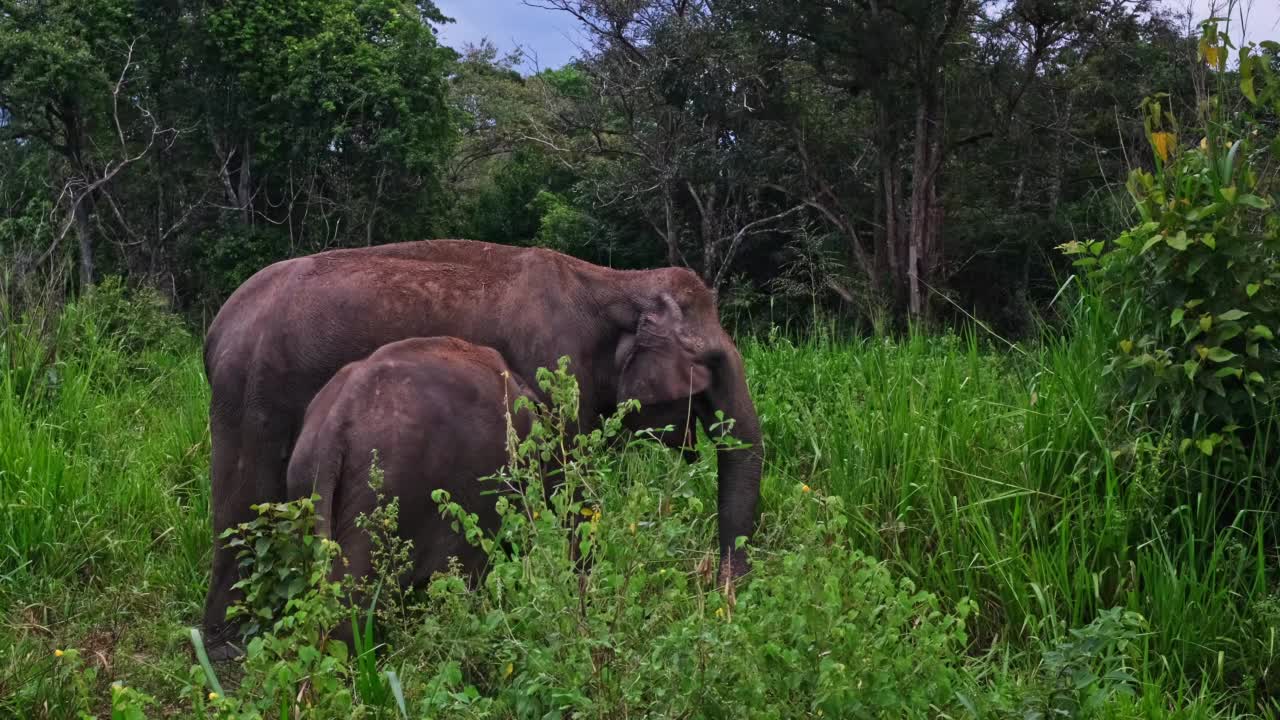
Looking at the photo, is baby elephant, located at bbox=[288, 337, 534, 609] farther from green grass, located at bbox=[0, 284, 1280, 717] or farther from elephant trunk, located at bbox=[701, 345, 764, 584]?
elephant trunk, located at bbox=[701, 345, 764, 584]

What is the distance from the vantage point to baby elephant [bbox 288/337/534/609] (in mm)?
3656

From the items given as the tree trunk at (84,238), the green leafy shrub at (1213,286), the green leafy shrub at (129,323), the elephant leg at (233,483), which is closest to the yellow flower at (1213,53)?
the green leafy shrub at (1213,286)

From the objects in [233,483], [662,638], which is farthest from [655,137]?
[662,638]

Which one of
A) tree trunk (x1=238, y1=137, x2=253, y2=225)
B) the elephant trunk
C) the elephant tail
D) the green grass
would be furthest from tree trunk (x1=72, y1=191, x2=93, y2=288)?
the elephant tail

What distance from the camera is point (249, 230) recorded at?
82.6 ft

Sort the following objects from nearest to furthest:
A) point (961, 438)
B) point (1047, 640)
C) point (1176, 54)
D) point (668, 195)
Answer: point (1047, 640) → point (961, 438) → point (1176, 54) → point (668, 195)

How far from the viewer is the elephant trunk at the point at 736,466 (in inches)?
176

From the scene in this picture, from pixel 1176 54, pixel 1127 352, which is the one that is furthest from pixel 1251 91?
pixel 1176 54

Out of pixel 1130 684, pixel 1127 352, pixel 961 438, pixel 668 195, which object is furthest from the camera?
pixel 668 195

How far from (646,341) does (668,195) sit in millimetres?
17394

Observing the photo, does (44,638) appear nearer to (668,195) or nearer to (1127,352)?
(1127,352)

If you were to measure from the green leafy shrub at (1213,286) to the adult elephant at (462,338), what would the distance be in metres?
1.52

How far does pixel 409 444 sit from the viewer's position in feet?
12.1

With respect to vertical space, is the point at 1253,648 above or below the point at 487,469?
below
